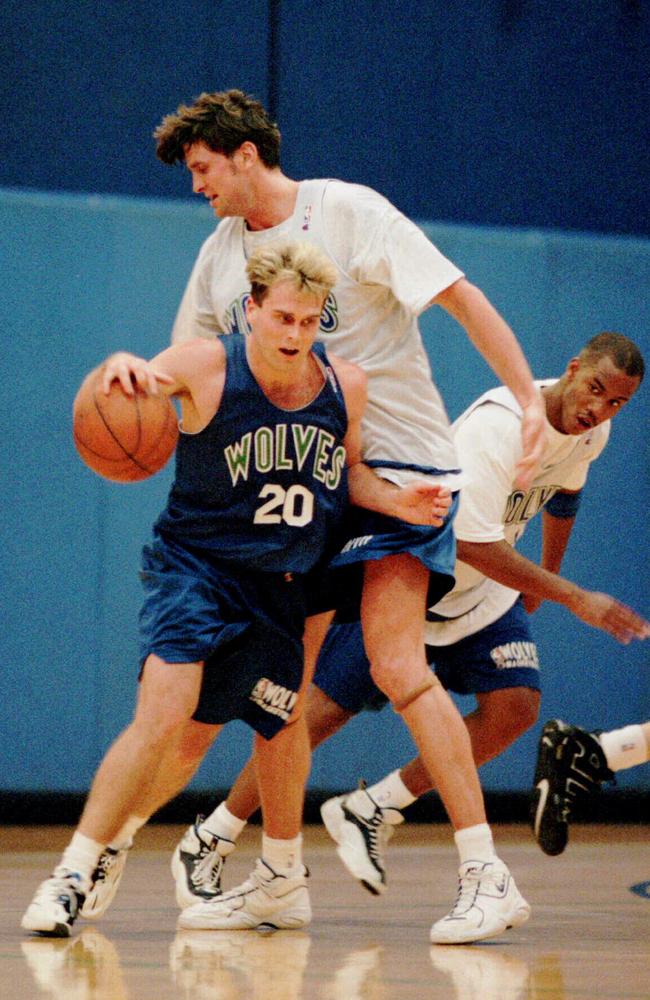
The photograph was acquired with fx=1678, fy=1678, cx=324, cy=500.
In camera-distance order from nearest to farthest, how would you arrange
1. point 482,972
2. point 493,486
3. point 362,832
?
point 482,972
point 493,486
point 362,832

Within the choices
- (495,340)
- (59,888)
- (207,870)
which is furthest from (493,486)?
(59,888)

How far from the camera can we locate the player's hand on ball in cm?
324

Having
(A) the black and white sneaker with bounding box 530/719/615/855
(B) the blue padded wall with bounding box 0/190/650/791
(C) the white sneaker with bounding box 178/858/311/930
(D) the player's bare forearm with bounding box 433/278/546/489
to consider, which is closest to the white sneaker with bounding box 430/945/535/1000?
(C) the white sneaker with bounding box 178/858/311/930

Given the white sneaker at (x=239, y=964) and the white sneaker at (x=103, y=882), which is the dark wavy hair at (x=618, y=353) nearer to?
the white sneaker at (x=239, y=964)

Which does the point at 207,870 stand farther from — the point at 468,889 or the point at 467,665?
the point at 467,665

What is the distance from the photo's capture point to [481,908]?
134 inches

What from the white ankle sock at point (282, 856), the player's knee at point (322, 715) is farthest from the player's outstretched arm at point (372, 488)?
the player's knee at point (322, 715)

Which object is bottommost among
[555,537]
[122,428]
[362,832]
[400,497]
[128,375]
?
[362,832]

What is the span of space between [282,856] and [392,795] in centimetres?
72

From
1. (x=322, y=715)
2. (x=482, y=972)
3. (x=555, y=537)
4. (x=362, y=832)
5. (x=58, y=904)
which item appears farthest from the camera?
(x=555, y=537)

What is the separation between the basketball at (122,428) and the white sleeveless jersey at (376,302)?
417mm

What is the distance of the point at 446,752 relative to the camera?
11.5 ft

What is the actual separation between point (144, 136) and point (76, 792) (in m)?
2.73

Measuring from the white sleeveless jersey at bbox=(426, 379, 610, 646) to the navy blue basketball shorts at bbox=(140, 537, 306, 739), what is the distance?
0.65 m
